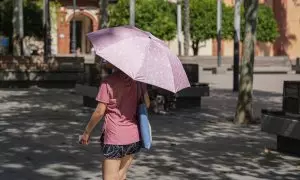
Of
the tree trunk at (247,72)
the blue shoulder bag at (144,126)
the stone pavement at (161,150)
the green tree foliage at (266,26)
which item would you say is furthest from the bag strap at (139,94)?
the green tree foliage at (266,26)

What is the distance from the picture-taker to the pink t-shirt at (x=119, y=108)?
513cm

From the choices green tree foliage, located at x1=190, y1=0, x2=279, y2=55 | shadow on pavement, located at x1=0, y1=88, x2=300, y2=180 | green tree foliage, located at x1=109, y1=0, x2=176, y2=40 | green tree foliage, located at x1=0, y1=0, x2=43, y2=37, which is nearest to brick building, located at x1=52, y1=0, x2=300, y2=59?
green tree foliage, located at x1=190, y1=0, x2=279, y2=55

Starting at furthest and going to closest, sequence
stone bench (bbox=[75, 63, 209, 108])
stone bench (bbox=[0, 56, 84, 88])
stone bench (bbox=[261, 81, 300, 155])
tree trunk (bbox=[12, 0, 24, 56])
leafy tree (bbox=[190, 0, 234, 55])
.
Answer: leafy tree (bbox=[190, 0, 234, 55]) < tree trunk (bbox=[12, 0, 24, 56]) < stone bench (bbox=[0, 56, 84, 88]) < stone bench (bbox=[75, 63, 209, 108]) < stone bench (bbox=[261, 81, 300, 155])

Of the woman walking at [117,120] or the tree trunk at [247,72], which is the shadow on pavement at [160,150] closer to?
the tree trunk at [247,72]

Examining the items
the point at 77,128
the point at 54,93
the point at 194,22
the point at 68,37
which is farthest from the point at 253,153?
the point at 68,37

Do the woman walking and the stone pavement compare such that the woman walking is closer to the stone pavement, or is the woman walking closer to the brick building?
the stone pavement

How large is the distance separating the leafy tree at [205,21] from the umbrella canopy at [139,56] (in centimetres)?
4664

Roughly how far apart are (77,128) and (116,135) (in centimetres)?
712

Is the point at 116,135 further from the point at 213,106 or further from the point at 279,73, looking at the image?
the point at 279,73

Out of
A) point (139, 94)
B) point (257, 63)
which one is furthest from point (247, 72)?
point (257, 63)

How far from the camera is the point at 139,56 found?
5.10 meters

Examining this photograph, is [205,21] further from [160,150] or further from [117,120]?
[117,120]

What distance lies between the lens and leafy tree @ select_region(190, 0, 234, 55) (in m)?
51.8

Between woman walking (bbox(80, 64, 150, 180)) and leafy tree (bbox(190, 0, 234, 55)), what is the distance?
4675 cm
